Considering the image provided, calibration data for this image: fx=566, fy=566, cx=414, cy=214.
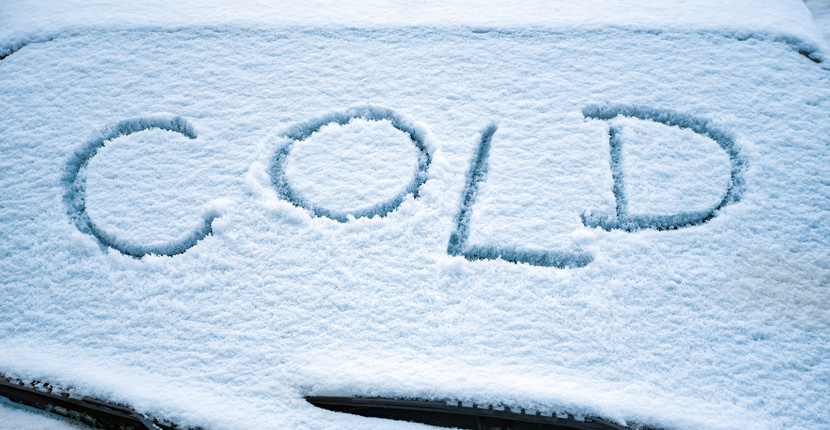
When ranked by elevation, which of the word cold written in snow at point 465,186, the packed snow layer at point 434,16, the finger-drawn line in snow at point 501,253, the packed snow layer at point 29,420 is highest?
the packed snow layer at point 434,16

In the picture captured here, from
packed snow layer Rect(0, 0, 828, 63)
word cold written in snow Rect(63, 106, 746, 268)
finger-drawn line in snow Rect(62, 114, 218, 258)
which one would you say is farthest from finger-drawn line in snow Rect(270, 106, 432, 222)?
packed snow layer Rect(0, 0, 828, 63)

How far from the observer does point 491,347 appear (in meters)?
0.78

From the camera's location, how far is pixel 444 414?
2.46 feet

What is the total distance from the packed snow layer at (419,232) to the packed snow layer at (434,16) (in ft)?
0.12

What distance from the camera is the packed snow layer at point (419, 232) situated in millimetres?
757

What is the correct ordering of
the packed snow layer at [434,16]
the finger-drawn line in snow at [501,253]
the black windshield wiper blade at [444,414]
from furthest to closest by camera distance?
the packed snow layer at [434,16], the finger-drawn line in snow at [501,253], the black windshield wiper blade at [444,414]

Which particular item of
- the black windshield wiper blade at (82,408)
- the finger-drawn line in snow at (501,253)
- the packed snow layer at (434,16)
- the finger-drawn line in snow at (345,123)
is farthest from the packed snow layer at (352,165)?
the black windshield wiper blade at (82,408)

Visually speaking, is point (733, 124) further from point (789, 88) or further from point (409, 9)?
point (409, 9)

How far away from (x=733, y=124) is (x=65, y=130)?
119cm

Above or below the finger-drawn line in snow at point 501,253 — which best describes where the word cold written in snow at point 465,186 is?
above

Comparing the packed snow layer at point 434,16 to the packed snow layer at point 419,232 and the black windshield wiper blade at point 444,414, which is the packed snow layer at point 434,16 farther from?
the black windshield wiper blade at point 444,414

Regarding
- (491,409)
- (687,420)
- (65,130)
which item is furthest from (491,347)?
(65,130)

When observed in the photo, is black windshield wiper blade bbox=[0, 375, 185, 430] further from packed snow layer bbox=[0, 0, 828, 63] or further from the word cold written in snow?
packed snow layer bbox=[0, 0, 828, 63]

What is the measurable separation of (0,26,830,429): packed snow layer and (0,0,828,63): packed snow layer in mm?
35
